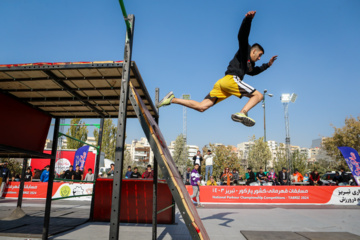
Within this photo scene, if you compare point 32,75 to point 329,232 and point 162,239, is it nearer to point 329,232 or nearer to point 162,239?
point 162,239

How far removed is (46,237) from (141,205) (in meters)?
2.61

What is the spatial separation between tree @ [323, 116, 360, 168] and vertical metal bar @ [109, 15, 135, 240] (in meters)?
36.3

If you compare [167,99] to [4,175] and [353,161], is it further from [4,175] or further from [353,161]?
[4,175]

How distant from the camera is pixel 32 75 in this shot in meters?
4.16

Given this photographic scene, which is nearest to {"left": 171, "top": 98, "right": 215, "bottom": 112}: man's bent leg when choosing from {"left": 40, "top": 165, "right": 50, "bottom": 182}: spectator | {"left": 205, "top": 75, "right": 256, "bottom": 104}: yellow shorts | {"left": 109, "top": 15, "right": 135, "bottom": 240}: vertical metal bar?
{"left": 205, "top": 75, "right": 256, "bottom": 104}: yellow shorts

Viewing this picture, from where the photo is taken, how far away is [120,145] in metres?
3.06

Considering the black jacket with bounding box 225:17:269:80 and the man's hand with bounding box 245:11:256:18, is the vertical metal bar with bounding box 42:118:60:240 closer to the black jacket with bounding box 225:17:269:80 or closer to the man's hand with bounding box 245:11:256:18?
the black jacket with bounding box 225:17:269:80

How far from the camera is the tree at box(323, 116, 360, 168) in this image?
3178 cm

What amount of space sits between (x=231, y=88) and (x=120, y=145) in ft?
7.02

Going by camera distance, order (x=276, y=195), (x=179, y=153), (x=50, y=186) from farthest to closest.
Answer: (x=179, y=153) → (x=276, y=195) → (x=50, y=186)

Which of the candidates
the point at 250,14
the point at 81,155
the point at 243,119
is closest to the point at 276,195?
the point at 81,155

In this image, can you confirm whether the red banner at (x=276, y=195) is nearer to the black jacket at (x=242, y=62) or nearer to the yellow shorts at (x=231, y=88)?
the yellow shorts at (x=231, y=88)

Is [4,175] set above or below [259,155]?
below

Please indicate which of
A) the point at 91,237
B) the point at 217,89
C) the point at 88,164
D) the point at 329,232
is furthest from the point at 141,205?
the point at 88,164
